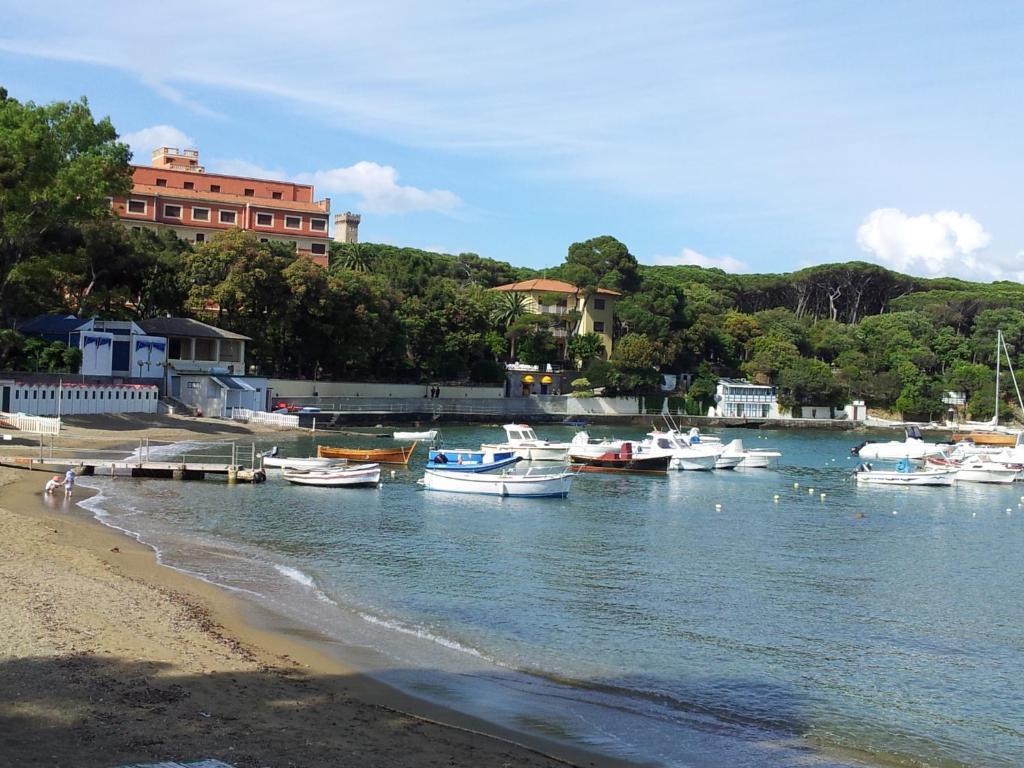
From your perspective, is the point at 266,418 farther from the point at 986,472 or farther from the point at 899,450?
the point at 986,472

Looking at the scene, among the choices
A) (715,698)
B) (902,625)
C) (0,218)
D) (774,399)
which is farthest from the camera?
(774,399)

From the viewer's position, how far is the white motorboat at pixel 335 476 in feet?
149

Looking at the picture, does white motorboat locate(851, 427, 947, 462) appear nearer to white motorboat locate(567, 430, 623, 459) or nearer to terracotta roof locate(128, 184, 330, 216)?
white motorboat locate(567, 430, 623, 459)

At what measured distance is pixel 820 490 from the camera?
54625 millimetres

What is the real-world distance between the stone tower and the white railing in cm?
8866

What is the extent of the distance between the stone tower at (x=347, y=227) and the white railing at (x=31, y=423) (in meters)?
88.7

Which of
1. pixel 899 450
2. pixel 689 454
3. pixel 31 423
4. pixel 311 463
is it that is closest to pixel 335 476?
pixel 311 463

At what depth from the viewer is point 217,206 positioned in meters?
114

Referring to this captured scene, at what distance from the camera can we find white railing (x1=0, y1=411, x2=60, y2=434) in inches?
2136

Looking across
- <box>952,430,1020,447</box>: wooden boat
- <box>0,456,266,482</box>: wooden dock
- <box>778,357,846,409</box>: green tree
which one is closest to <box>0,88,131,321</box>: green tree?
<box>0,456,266,482</box>: wooden dock

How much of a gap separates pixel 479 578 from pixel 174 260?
67.6m

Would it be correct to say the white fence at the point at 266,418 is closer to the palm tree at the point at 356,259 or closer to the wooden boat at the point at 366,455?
the wooden boat at the point at 366,455

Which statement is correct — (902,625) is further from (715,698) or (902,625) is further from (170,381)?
(170,381)

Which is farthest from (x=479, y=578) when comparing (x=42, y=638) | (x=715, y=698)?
(x=42, y=638)
